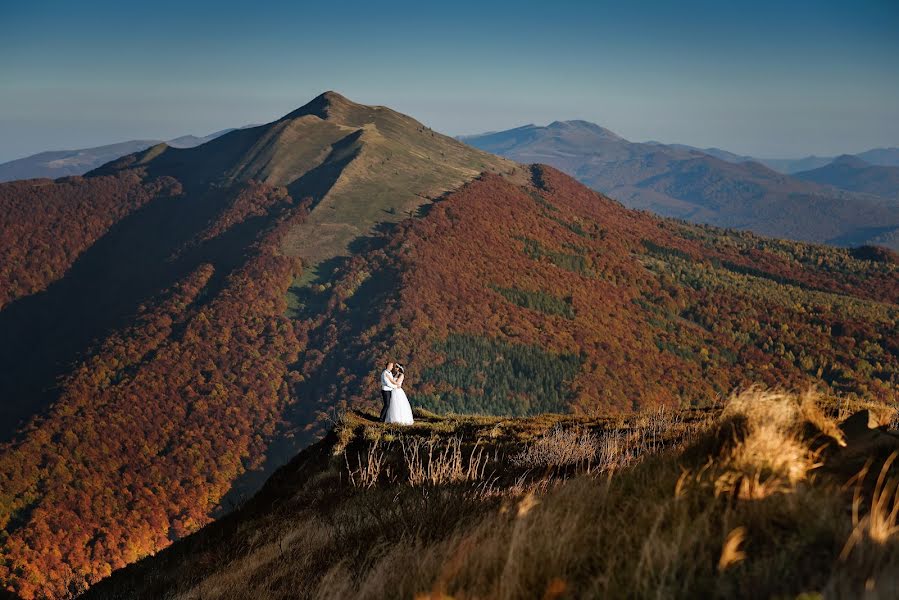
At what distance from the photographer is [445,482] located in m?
8.09

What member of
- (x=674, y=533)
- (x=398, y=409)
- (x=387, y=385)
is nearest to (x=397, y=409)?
(x=398, y=409)

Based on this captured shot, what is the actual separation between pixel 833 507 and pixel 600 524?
146cm

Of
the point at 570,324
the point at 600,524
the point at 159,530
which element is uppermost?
the point at 600,524

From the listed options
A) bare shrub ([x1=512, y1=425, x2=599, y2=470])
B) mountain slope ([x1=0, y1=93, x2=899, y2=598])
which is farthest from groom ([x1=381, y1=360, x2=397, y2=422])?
mountain slope ([x1=0, y1=93, x2=899, y2=598])

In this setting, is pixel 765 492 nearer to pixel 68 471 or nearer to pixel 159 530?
pixel 159 530

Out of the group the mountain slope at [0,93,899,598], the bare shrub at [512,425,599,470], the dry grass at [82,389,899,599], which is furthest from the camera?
the mountain slope at [0,93,899,598]

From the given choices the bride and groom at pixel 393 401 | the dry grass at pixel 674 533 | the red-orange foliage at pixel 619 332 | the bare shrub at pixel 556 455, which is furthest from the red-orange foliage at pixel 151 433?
the dry grass at pixel 674 533

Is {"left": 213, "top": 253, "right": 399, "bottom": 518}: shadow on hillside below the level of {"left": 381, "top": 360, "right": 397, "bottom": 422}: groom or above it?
below

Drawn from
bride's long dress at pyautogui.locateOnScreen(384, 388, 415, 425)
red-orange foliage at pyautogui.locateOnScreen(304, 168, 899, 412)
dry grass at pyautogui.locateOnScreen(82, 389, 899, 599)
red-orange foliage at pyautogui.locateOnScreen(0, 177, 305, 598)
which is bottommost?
→ red-orange foliage at pyautogui.locateOnScreen(0, 177, 305, 598)

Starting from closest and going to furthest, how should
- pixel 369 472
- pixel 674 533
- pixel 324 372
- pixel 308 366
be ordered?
1. pixel 674 533
2. pixel 369 472
3. pixel 324 372
4. pixel 308 366

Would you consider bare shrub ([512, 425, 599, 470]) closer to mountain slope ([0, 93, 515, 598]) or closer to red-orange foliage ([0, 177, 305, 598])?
mountain slope ([0, 93, 515, 598])

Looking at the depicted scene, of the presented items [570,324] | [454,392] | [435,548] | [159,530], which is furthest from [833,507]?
[570,324]

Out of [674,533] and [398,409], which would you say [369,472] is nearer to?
[674,533]

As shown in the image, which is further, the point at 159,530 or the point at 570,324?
the point at 570,324
